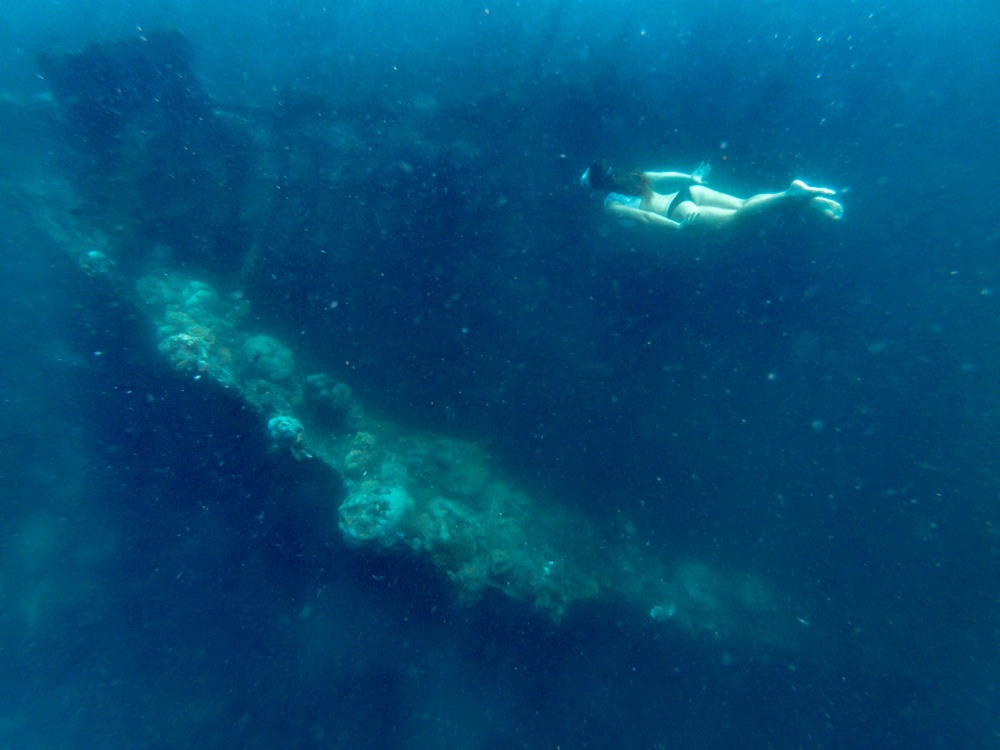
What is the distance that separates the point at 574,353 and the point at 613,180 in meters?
3.83

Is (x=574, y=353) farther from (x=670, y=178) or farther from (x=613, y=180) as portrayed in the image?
(x=613, y=180)

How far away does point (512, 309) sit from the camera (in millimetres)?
8352

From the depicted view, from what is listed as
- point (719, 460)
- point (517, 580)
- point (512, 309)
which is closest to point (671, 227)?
point (512, 309)

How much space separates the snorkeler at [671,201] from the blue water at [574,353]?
1266 mm

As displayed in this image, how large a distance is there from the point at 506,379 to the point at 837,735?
29.5 feet

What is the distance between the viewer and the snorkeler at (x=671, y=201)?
198 inches

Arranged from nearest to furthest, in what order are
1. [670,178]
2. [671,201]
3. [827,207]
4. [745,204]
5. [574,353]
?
[827,207], [745,204], [671,201], [670,178], [574,353]

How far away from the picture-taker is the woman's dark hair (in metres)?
5.20

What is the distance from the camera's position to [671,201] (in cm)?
589

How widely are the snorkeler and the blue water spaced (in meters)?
1.27

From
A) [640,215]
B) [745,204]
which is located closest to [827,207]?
[745,204]

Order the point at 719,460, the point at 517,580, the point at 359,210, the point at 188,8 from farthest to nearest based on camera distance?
the point at 188,8
the point at 719,460
the point at 359,210
the point at 517,580

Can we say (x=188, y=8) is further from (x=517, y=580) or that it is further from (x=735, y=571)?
(x=735, y=571)

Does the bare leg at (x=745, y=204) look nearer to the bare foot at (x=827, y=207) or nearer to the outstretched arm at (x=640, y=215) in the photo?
the bare foot at (x=827, y=207)
